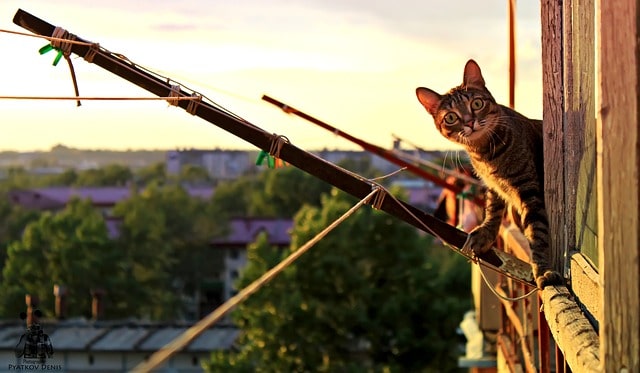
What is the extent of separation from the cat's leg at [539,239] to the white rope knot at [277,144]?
0.99 metres

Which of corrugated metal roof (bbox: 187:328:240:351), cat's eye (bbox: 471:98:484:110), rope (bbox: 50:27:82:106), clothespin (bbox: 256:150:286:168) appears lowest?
clothespin (bbox: 256:150:286:168)

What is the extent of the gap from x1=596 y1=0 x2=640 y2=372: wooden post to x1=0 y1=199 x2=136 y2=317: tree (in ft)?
168

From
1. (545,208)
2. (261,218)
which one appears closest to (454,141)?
(545,208)

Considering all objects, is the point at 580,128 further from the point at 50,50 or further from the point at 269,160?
the point at 50,50

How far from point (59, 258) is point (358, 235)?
24.3 metres

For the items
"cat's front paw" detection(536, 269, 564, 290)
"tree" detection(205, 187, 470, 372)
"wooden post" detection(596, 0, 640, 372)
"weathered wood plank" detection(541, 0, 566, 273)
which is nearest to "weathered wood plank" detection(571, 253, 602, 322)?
"cat's front paw" detection(536, 269, 564, 290)

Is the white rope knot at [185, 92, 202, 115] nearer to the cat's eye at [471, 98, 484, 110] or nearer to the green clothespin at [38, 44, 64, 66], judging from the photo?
the green clothespin at [38, 44, 64, 66]

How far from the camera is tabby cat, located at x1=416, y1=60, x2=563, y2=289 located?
5383mm

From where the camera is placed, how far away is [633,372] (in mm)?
2723

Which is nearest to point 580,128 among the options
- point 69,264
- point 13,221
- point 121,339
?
point 121,339

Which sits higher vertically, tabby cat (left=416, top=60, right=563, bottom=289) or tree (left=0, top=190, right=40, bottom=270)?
tree (left=0, top=190, right=40, bottom=270)

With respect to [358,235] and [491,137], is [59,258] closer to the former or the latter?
[358,235]

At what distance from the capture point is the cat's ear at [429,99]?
5.71 meters

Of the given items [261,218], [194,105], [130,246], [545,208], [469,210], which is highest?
[261,218]
